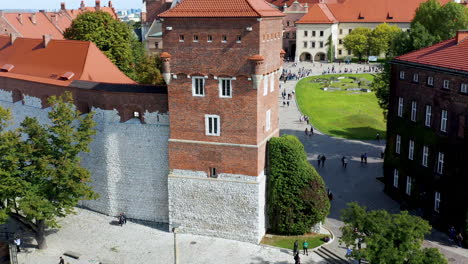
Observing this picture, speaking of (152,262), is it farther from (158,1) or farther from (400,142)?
(158,1)

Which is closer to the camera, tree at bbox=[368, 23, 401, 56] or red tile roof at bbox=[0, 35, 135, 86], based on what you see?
red tile roof at bbox=[0, 35, 135, 86]

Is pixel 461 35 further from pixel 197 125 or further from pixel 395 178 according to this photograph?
pixel 197 125

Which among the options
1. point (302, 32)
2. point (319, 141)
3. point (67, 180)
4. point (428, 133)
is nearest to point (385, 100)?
point (319, 141)

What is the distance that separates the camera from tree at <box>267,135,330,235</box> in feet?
117

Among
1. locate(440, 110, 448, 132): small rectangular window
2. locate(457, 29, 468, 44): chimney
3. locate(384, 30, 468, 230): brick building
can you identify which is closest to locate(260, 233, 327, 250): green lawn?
locate(384, 30, 468, 230): brick building

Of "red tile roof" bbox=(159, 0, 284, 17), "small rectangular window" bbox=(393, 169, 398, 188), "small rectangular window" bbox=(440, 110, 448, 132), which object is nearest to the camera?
"red tile roof" bbox=(159, 0, 284, 17)

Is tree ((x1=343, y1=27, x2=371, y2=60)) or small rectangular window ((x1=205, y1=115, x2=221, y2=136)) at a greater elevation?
tree ((x1=343, y1=27, x2=371, y2=60))

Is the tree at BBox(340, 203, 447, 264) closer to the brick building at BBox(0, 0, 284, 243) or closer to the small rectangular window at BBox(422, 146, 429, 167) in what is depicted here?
the brick building at BBox(0, 0, 284, 243)

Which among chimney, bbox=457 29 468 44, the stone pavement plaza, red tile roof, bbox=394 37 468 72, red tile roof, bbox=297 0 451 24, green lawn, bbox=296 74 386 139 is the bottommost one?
the stone pavement plaza

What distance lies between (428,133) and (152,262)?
21.9 meters

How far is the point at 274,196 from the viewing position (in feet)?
117

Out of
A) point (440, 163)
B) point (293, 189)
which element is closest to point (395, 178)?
point (440, 163)

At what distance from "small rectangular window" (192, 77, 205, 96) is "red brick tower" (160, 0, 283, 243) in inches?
2.6

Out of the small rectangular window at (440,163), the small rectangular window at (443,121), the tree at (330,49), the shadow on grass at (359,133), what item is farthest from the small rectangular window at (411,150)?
the tree at (330,49)
